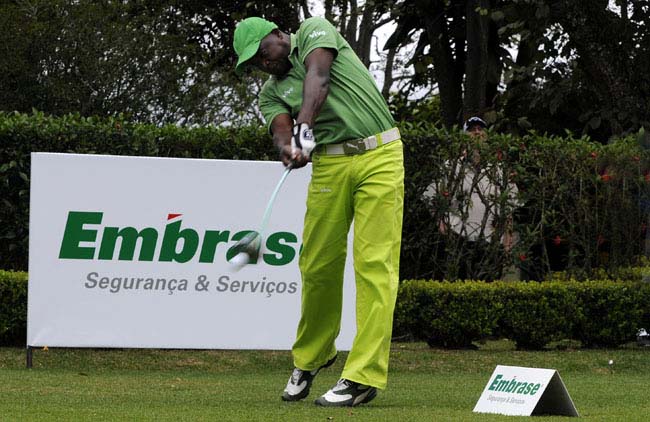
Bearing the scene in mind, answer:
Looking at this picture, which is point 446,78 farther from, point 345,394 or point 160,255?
point 345,394

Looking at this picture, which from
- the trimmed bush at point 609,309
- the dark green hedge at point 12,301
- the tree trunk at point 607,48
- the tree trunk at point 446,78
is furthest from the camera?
the tree trunk at point 446,78

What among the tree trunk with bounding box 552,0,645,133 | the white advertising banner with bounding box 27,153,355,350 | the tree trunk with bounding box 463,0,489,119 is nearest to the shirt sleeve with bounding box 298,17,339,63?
the white advertising banner with bounding box 27,153,355,350

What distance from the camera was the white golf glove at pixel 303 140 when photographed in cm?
623

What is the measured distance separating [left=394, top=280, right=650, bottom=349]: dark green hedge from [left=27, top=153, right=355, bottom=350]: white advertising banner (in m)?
1.64

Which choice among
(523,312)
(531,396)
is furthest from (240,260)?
(523,312)

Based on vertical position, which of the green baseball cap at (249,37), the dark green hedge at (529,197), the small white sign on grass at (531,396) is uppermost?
the green baseball cap at (249,37)

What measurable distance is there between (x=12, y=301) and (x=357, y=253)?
449 cm

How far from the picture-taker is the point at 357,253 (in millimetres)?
6574

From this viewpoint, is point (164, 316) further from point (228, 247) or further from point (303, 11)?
point (303, 11)

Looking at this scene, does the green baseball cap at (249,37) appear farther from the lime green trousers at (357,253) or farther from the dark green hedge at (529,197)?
the dark green hedge at (529,197)

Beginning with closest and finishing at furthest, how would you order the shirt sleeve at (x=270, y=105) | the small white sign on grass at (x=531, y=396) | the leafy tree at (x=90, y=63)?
the small white sign on grass at (x=531, y=396) < the shirt sleeve at (x=270, y=105) < the leafy tree at (x=90, y=63)

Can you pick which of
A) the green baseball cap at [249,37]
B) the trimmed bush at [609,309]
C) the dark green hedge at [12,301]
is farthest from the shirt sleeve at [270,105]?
the trimmed bush at [609,309]

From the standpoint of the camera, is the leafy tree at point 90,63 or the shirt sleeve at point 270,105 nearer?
the shirt sleeve at point 270,105

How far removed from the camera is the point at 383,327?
6449 millimetres
